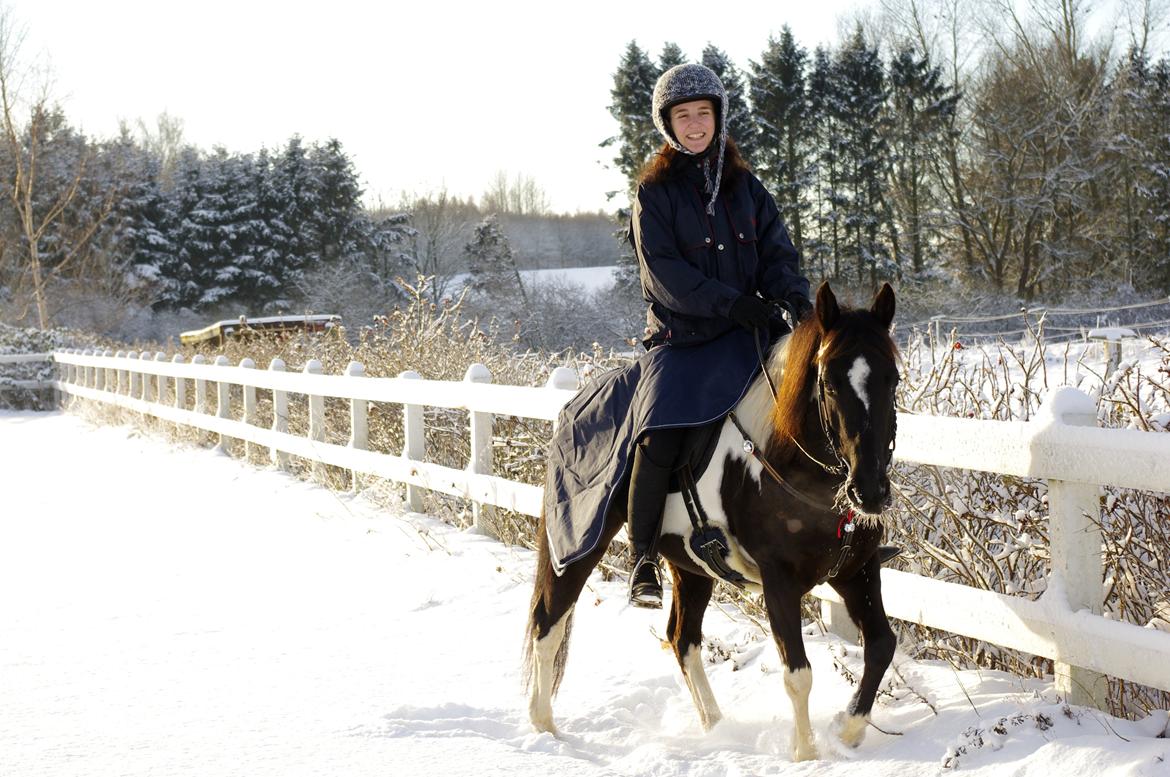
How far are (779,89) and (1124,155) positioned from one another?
12372 millimetres

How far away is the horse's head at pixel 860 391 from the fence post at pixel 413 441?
5.66m

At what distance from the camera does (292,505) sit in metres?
9.62

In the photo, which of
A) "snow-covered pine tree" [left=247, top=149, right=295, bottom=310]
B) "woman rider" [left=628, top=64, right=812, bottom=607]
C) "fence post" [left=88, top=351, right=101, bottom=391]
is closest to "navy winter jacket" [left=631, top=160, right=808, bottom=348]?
"woman rider" [left=628, top=64, right=812, bottom=607]

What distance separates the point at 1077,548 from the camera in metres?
3.44

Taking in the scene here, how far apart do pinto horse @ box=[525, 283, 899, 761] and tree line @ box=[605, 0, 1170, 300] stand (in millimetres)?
27675

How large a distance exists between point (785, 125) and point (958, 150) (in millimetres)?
6438

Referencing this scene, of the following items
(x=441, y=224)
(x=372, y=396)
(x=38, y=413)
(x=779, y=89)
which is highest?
(x=779, y=89)

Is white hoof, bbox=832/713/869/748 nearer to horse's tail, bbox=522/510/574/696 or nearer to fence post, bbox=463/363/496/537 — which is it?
horse's tail, bbox=522/510/574/696

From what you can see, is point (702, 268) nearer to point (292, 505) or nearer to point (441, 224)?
point (292, 505)

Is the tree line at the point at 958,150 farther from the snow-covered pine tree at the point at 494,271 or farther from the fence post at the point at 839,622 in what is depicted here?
the fence post at the point at 839,622

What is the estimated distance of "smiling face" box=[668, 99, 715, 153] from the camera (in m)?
4.07

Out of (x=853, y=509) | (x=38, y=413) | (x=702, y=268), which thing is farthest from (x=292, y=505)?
(x=38, y=413)

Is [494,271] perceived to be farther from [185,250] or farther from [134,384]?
[134,384]

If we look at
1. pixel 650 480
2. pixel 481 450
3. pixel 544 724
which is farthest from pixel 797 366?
pixel 481 450
